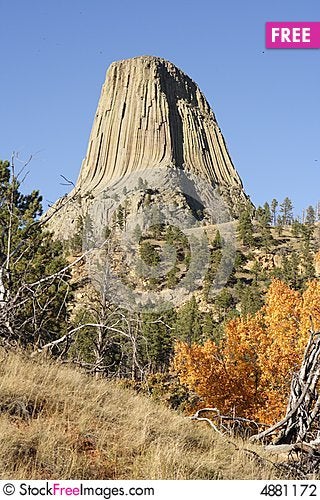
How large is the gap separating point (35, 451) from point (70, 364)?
289 cm

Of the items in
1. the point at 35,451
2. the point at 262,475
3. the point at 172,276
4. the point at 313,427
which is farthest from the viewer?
the point at 172,276

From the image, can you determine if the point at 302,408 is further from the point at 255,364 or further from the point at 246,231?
the point at 246,231

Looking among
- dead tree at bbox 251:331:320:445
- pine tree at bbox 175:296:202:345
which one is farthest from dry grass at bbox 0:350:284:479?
pine tree at bbox 175:296:202:345

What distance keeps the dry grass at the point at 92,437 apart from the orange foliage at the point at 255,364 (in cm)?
1590

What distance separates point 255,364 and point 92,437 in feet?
70.4

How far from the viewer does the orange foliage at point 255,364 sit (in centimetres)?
2289

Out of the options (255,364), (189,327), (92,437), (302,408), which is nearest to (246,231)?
(189,327)

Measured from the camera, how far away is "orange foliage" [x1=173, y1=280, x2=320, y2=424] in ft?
75.1

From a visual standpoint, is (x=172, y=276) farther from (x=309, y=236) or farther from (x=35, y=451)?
(x=35, y=451)

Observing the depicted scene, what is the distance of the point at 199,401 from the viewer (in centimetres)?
2586

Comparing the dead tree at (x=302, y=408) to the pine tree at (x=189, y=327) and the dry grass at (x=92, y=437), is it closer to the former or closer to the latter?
the dry grass at (x=92, y=437)

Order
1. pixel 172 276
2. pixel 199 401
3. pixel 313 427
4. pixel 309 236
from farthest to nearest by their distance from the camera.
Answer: pixel 309 236 < pixel 172 276 < pixel 199 401 < pixel 313 427

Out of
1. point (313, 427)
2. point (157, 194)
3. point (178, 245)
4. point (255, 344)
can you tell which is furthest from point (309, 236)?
point (157, 194)

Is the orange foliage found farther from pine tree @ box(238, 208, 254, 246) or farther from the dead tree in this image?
pine tree @ box(238, 208, 254, 246)
